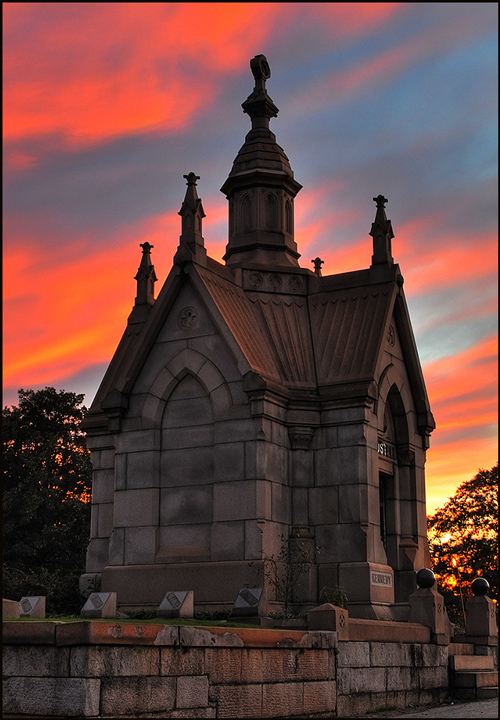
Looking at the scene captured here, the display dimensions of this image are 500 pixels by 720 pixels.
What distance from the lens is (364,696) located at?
1856cm

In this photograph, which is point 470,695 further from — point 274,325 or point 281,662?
point 274,325

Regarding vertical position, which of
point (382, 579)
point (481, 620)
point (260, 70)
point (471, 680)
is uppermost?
point (260, 70)

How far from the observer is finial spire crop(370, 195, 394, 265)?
25.6 meters

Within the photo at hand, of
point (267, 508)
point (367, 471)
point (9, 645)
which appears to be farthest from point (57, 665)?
point (367, 471)

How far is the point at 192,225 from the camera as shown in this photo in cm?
2384

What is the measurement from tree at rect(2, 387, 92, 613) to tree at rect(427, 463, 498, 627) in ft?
64.7

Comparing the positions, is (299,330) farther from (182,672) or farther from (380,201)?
(182,672)

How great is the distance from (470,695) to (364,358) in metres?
8.19

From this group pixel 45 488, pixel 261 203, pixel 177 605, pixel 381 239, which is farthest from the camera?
pixel 45 488

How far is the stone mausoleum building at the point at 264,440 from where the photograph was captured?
71.5ft

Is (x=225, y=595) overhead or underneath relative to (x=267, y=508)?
underneath

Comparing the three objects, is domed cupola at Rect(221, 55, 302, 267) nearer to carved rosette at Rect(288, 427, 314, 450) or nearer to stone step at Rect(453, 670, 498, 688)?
carved rosette at Rect(288, 427, 314, 450)

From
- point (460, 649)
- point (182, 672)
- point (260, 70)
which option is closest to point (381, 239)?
point (260, 70)

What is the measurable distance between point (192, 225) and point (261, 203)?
13.2 ft
